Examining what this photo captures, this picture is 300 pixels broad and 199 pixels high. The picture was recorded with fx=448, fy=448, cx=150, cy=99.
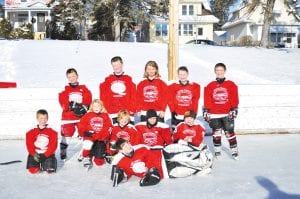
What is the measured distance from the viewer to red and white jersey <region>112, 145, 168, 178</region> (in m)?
4.45

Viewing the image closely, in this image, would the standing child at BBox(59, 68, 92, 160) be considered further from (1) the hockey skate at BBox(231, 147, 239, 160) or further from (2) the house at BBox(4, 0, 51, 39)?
(2) the house at BBox(4, 0, 51, 39)

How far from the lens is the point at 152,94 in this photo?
5.40 metres

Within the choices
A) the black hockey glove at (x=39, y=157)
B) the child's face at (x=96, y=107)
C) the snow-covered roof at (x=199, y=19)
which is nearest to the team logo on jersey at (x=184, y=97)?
the child's face at (x=96, y=107)

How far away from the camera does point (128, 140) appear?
468cm

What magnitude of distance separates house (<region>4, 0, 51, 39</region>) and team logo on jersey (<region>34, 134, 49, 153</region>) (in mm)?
32588

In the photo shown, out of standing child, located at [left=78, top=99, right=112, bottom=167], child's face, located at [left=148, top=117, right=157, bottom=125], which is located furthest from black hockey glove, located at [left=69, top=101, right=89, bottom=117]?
child's face, located at [left=148, top=117, right=157, bottom=125]

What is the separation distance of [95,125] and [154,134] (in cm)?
68

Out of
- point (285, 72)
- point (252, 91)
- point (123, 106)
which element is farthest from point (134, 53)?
point (123, 106)

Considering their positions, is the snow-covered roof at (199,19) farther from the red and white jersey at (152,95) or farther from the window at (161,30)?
the red and white jersey at (152,95)

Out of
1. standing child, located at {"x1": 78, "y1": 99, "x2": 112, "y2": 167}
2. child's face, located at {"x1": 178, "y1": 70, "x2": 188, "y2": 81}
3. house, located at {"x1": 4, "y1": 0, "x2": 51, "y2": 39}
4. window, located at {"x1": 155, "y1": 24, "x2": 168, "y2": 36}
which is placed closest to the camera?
standing child, located at {"x1": 78, "y1": 99, "x2": 112, "y2": 167}

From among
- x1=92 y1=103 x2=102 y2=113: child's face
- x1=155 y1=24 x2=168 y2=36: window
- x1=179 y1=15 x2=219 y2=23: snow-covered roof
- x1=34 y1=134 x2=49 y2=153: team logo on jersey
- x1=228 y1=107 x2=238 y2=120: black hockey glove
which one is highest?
x1=179 y1=15 x2=219 y2=23: snow-covered roof

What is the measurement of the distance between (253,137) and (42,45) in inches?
642

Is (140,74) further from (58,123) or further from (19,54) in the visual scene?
(58,123)

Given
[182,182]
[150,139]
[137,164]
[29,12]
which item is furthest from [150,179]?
[29,12]
